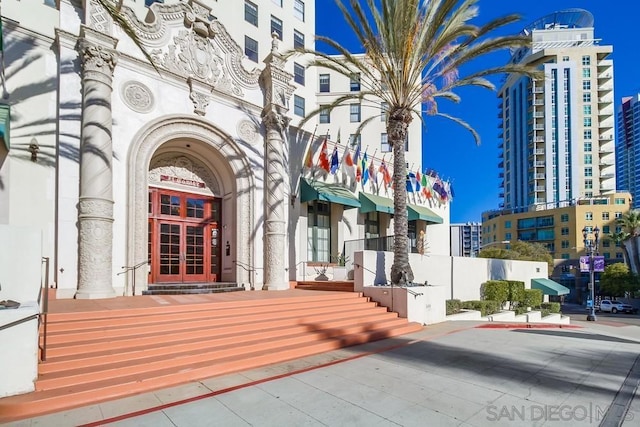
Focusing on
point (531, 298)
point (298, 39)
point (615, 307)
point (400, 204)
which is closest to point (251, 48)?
point (298, 39)

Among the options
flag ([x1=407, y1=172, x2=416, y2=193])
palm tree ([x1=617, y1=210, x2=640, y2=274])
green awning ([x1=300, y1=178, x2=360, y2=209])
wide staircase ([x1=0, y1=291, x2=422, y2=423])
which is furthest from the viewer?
palm tree ([x1=617, y1=210, x2=640, y2=274])

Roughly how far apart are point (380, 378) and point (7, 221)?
417 inches

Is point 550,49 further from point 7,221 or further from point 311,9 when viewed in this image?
point 7,221

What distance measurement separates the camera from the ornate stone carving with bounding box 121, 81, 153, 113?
12000mm

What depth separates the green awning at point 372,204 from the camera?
770 inches

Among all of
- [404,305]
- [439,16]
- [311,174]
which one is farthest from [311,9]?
[404,305]

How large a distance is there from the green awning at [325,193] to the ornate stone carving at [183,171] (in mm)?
4030

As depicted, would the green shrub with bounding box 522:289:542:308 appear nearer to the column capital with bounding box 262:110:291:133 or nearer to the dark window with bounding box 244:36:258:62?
the column capital with bounding box 262:110:291:133

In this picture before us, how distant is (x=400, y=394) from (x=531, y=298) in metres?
20.9

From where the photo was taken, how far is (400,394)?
5582 millimetres

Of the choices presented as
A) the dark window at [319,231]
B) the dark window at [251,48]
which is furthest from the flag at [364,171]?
the dark window at [251,48]

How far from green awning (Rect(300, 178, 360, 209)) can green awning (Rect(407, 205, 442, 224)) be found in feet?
16.5

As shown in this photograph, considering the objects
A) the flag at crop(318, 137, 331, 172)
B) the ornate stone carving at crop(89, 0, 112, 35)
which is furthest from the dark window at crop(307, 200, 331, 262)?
the ornate stone carving at crop(89, 0, 112, 35)

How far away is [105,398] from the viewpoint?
538 centimetres
